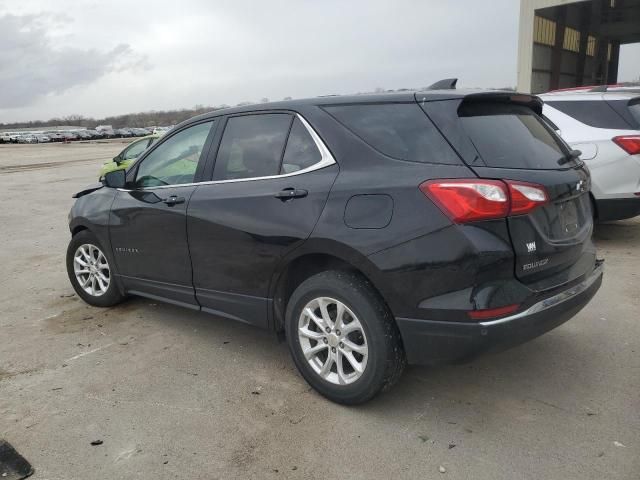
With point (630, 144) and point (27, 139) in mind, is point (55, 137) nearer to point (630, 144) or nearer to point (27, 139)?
point (27, 139)

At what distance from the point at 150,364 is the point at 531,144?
2865 millimetres

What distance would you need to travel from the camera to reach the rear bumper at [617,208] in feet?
20.0

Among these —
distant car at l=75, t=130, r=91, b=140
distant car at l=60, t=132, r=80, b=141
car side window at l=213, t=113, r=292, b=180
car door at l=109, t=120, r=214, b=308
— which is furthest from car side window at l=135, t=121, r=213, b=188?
distant car at l=75, t=130, r=91, b=140

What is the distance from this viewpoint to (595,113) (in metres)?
6.43

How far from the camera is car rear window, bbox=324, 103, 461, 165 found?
2.94m

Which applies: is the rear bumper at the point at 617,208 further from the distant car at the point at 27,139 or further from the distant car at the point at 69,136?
the distant car at the point at 69,136

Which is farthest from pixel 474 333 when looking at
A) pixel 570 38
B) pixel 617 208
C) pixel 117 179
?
pixel 570 38

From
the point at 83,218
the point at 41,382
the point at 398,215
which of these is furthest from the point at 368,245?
the point at 83,218

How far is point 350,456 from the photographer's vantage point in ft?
9.21

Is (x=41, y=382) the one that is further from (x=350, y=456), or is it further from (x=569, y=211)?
(x=569, y=211)

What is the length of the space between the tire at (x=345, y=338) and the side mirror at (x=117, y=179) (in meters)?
2.10

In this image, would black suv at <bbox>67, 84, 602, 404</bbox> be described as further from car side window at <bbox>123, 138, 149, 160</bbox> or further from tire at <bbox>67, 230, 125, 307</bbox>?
car side window at <bbox>123, 138, 149, 160</bbox>

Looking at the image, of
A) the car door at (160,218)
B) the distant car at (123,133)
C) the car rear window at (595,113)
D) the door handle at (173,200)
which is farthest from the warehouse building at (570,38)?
the distant car at (123,133)

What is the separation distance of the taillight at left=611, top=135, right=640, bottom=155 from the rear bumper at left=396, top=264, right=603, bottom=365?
3.81 m
